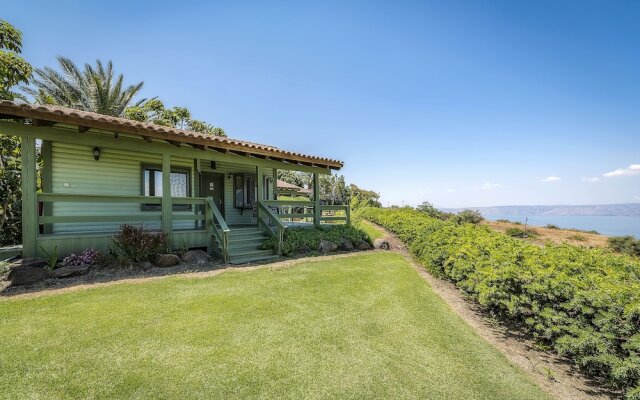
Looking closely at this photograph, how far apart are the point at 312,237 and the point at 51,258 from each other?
6.89 m

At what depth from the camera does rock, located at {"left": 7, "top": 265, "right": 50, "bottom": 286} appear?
5.45 m

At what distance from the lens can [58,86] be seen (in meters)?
17.5

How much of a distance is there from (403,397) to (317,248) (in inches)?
282

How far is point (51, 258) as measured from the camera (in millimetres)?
6168

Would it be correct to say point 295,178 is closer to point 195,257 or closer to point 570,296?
point 195,257

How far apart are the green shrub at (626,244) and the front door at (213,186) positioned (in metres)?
23.8

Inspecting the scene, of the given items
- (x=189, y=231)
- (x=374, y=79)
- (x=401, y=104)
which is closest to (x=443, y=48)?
(x=374, y=79)

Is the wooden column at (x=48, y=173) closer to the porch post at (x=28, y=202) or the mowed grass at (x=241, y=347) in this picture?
the porch post at (x=28, y=202)

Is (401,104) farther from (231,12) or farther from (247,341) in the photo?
(247,341)

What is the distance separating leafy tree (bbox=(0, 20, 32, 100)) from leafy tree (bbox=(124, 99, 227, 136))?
11.5m

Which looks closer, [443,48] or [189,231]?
[189,231]

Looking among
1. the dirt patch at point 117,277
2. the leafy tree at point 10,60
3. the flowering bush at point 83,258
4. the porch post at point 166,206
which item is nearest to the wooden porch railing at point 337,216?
the dirt patch at point 117,277

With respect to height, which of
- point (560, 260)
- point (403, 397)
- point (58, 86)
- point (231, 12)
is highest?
point (58, 86)

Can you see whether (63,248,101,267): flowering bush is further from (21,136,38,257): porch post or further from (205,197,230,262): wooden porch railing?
(205,197,230,262): wooden porch railing
